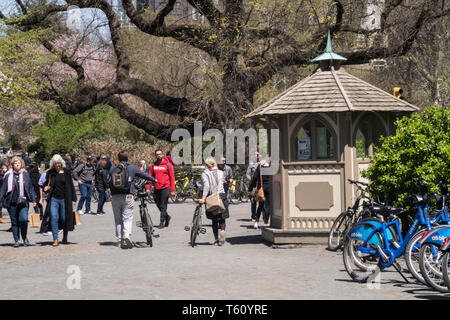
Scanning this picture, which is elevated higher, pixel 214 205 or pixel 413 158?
pixel 413 158

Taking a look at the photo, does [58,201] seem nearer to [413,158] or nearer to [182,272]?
[182,272]

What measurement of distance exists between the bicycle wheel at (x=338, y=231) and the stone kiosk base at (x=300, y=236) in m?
0.50

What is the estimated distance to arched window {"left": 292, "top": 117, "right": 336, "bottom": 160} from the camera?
562 inches

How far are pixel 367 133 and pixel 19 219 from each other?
6.78 m

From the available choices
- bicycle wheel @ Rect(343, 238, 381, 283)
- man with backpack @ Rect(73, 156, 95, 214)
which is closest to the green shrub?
bicycle wheel @ Rect(343, 238, 381, 283)

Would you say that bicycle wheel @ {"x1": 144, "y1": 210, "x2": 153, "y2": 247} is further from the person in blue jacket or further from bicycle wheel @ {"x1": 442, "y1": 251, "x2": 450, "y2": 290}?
bicycle wheel @ {"x1": 442, "y1": 251, "x2": 450, "y2": 290}

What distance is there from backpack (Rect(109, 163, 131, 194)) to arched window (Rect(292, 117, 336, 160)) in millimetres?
3099

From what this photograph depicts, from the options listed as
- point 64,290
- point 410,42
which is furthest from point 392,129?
point 410,42

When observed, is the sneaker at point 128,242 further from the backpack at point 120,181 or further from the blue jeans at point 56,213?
the blue jeans at point 56,213

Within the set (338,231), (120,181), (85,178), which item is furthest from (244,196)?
(338,231)

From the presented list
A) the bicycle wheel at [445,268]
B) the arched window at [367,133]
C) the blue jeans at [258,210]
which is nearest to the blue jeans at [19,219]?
the blue jeans at [258,210]

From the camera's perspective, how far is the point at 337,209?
45.7 ft

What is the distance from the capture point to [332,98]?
46.3 feet
